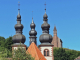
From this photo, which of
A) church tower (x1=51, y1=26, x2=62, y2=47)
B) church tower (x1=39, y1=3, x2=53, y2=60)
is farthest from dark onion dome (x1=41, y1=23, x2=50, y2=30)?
church tower (x1=51, y1=26, x2=62, y2=47)

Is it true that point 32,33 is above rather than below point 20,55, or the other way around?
above

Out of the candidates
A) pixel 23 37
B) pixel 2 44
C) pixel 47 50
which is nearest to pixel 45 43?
pixel 47 50

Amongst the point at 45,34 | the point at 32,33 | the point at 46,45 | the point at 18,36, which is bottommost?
the point at 46,45

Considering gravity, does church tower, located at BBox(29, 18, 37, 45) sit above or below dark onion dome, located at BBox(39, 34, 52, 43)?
above

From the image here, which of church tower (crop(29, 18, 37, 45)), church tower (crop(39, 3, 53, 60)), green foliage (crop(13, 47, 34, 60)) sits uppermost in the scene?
church tower (crop(29, 18, 37, 45))

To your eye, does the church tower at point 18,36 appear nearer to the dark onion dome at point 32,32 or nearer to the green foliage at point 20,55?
the dark onion dome at point 32,32

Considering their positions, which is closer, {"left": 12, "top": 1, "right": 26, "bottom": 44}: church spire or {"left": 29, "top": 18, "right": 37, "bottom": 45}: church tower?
{"left": 12, "top": 1, "right": 26, "bottom": 44}: church spire

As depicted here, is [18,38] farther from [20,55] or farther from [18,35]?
[20,55]

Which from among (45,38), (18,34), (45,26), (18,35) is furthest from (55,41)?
(18,35)

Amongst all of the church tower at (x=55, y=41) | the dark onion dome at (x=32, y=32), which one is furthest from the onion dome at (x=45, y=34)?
the church tower at (x=55, y=41)

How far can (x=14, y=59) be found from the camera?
21953 mm

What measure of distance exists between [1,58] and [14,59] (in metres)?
1.18

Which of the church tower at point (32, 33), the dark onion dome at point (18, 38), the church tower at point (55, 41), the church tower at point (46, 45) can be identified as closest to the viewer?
the church tower at point (46, 45)

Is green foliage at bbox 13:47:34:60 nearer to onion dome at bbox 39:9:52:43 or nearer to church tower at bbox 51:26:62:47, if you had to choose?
onion dome at bbox 39:9:52:43
